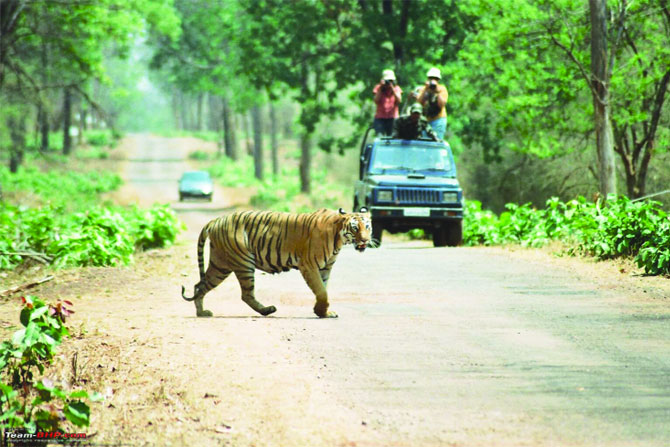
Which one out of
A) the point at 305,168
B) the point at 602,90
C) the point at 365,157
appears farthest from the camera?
the point at 305,168

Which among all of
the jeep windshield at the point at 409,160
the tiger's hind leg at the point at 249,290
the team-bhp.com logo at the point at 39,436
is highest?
the jeep windshield at the point at 409,160

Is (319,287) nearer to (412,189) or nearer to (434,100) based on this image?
(412,189)

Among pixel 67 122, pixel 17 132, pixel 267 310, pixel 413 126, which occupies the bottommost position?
pixel 267 310

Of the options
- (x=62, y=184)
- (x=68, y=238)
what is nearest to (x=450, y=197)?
(x=68, y=238)

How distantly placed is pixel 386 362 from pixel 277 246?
7.07ft

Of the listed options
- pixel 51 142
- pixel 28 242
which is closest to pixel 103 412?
pixel 28 242

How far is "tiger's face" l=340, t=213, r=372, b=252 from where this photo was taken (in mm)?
9531

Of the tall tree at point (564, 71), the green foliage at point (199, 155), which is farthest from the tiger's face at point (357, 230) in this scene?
the green foliage at point (199, 155)

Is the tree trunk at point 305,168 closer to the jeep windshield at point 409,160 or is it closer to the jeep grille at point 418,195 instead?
the jeep windshield at point 409,160

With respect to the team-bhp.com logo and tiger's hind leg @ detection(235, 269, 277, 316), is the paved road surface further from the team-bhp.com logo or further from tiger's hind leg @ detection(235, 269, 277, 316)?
the team-bhp.com logo

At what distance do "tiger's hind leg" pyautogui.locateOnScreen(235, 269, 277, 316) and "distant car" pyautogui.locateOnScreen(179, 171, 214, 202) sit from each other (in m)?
36.9

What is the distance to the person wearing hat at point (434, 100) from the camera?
2147 cm

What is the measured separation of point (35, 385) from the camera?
7.64 m

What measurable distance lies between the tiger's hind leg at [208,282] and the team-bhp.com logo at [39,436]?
363 cm
